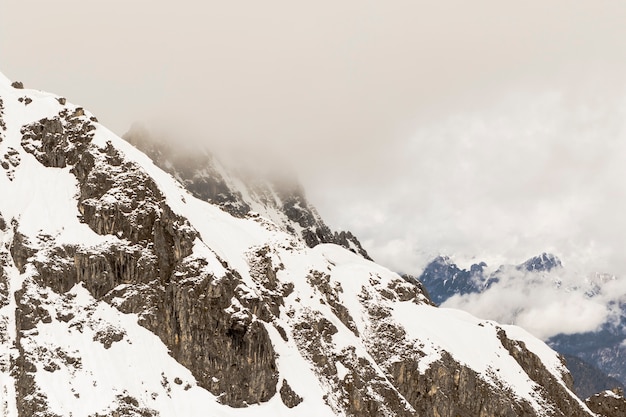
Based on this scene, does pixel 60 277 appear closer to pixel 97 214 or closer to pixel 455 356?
pixel 97 214

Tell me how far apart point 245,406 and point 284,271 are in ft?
135

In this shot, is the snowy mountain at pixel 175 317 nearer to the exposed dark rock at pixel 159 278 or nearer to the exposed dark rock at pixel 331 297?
the exposed dark rock at pixel 159 278

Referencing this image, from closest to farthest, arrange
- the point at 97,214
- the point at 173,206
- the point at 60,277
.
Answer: the point at 60,277, the point at 97,214, the point at 173,206

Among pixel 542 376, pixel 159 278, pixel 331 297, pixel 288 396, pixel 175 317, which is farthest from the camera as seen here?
pixel 542 376

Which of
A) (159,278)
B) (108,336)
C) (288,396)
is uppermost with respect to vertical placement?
(159,278)

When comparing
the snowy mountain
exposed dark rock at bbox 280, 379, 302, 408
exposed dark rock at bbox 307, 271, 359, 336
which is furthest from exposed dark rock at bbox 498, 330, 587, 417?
exposed dark rock at bbox 280, 379, 302, 408

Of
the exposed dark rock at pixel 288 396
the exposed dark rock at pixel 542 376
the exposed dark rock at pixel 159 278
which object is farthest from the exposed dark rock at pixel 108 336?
the exposed dark rock at pixel 542 376

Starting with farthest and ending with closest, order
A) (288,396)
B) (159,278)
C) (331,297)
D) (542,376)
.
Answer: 1. (542,376)
2. (331,297)
3. (159,278)
4. (288,396)

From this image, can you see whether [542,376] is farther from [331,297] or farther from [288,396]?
[288,396]

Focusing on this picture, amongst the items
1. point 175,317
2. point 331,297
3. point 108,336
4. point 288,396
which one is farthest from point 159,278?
point 331,297

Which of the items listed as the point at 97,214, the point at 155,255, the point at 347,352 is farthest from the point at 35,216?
the point at 347,352

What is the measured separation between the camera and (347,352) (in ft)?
522

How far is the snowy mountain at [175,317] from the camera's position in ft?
419

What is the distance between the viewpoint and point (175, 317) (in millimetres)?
140750
